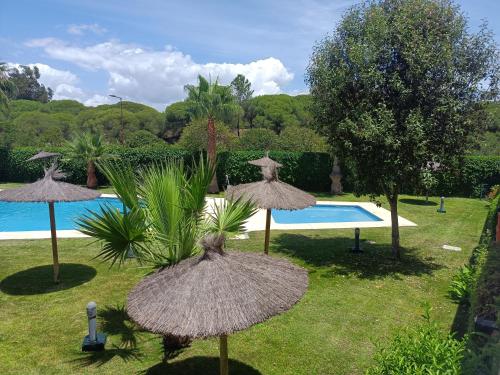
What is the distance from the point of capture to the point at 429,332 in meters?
5.50

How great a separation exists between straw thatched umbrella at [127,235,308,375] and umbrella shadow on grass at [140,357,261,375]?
1410 mm

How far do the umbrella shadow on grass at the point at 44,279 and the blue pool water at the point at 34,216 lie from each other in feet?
20.3

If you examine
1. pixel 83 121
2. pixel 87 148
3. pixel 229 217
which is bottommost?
pixel 229 217

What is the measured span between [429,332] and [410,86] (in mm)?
7824

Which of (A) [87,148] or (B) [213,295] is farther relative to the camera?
(A) [87,148]

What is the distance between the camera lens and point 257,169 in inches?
1063

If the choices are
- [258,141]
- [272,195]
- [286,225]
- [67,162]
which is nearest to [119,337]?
[272,195]

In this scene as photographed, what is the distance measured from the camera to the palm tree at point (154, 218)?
6652 millimetres

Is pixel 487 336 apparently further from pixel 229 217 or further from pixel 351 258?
pixel 351 258

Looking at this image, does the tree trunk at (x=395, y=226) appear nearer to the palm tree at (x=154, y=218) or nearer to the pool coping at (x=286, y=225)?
the pool coping at (x=286, y=225)

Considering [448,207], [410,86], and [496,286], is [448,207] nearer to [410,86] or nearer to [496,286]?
[410,86]

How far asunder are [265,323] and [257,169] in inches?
746

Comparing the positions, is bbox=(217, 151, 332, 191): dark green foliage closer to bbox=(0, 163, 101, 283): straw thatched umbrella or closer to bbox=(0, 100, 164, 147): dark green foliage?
bbox=(0, 163, 101, 283): straw thatched umbrella

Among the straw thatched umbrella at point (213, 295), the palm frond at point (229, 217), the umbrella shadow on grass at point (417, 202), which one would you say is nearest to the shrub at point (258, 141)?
the umbrella shadow on grass at point (417, 202)
